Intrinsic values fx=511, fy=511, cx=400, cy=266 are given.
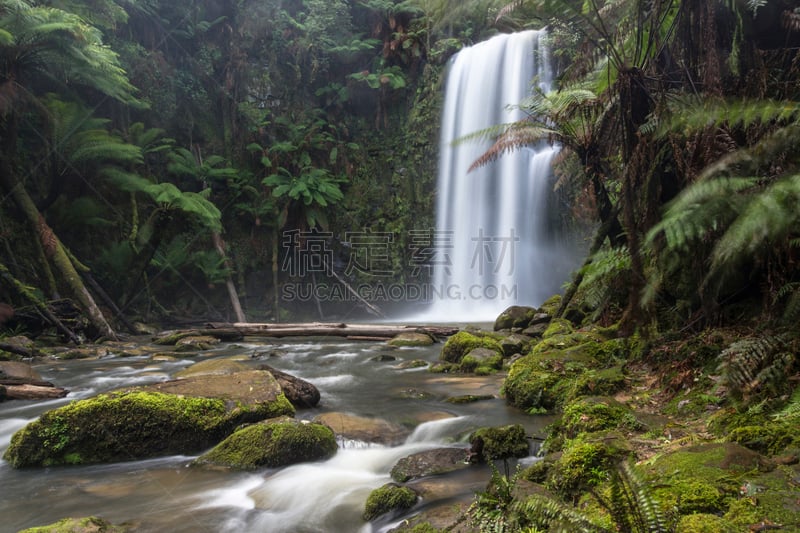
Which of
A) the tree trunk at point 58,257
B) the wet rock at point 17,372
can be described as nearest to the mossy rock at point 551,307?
the wet rock at point 17,372

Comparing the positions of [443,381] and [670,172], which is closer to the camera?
[670,172]

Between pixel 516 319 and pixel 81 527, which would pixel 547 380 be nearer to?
pixel 81 527

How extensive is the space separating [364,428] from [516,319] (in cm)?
530

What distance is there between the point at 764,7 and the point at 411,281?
14693mm

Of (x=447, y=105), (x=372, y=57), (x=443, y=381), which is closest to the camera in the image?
(x=443, y=381)

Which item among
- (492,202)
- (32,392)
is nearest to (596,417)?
(32,392)

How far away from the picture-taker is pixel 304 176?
15883 mm

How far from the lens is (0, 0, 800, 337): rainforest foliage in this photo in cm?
349

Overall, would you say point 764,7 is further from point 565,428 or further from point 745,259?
point 565,428

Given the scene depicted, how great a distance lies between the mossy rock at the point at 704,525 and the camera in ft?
5.38

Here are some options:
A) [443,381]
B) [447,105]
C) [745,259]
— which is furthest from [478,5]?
[447,105]

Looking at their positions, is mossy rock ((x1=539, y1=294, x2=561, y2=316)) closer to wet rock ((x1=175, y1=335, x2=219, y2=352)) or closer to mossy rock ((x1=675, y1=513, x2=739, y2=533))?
wet rock ((x1=175, y1=335, x2=219, y2=352))

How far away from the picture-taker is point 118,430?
13.0ft

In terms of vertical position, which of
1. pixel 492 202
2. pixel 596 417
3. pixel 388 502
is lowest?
pixel 388 502
